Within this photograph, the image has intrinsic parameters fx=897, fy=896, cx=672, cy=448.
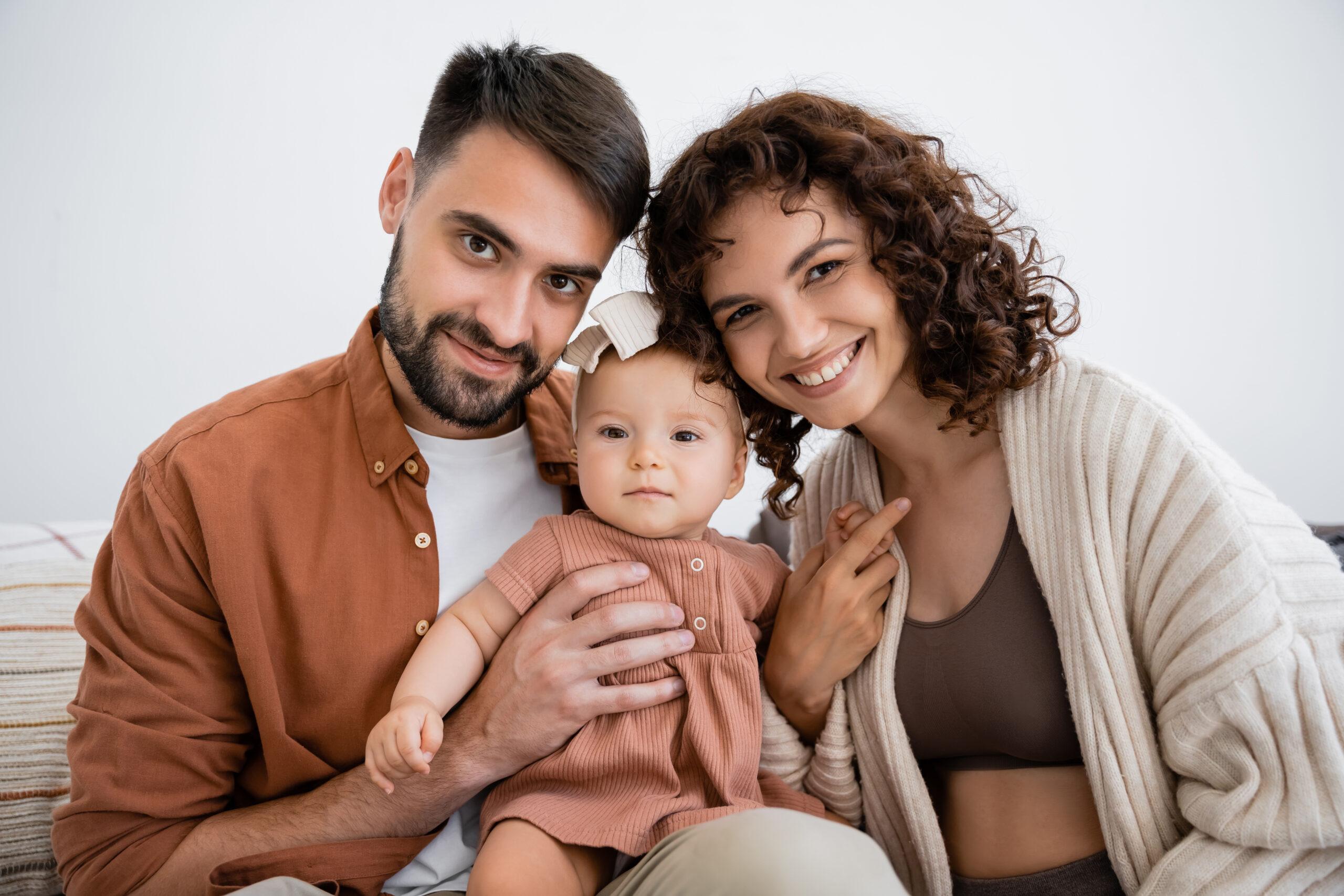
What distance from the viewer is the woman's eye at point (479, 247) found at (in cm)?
169

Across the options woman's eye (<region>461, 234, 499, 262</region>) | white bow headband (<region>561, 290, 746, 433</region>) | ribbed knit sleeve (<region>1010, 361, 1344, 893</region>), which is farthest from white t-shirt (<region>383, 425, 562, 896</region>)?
ribbed knit sleeve (<region>1010, 361, 1344, 893</region>)

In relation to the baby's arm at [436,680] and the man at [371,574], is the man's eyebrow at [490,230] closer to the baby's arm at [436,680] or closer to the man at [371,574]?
the man at [371,574]

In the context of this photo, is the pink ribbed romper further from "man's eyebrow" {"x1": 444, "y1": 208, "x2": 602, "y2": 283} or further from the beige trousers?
"man's eyebrow" {"x1": 444, "y1": 208, "x2": 602, "y2": 283}

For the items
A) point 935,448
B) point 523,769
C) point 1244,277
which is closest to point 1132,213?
point 1244,277

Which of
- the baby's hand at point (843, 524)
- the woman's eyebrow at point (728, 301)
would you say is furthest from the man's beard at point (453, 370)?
the baby's hand at point (843, 524)

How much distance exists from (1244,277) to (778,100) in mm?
2390

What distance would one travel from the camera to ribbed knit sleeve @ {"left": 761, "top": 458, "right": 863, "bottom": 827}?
1.71 meters

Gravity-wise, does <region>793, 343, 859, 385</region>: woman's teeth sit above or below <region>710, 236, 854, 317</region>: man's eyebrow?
below

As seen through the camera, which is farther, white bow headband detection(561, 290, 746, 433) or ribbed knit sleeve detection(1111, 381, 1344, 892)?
white bow headband detection(561, 290, 746, 433)

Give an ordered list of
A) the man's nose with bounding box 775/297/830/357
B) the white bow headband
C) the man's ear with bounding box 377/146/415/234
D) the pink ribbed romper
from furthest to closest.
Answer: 1. the man's ear with bounding box 377/146/415/234
2. the white bow headband
3. the man's nose with bounding box 775/297/830/357
4. the pink ribbed romper

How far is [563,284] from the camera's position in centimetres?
177

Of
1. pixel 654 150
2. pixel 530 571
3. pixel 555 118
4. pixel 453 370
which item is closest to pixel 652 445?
pixel 530 571

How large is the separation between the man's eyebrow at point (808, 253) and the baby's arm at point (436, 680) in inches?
31.0

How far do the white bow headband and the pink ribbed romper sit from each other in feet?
0.90
